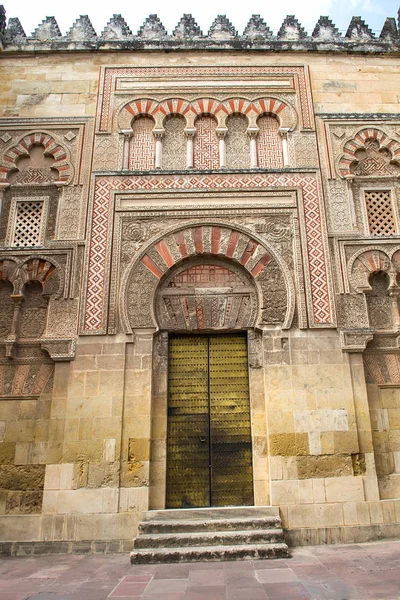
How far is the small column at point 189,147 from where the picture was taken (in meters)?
7.25

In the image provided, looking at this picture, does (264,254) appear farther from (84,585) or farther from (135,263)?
(84,585)

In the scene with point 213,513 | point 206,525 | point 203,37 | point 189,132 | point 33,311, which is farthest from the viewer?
point 203,37

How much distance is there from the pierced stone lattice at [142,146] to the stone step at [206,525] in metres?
5.00

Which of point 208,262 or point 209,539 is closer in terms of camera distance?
point 209,539

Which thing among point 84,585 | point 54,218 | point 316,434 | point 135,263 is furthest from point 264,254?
point 84,585

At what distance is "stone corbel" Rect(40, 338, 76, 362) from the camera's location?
20.0 ft

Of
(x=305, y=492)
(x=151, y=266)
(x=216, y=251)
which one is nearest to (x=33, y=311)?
(x=151, y=266)

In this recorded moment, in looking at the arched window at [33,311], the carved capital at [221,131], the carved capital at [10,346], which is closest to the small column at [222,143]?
the carved capital at [221,131]

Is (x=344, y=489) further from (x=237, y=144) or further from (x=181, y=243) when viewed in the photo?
(x=237, y=144)

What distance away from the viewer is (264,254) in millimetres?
6637

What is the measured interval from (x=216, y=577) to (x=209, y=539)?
3.09 ft

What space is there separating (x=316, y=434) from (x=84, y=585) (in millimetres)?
3158

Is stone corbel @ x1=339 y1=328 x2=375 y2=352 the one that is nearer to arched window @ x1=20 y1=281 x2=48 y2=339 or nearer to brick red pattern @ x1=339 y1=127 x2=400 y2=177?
brick red pattern @ x1=339 y1=127 x2=400 y2=177

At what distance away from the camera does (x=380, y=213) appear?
7.08 meters
